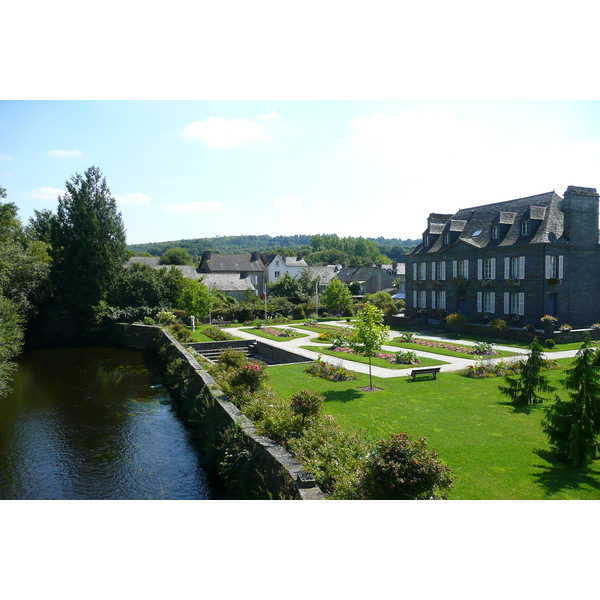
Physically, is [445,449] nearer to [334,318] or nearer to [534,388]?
[534,388]

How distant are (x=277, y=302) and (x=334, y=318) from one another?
20.9ft

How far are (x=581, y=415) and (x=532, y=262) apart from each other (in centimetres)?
2397

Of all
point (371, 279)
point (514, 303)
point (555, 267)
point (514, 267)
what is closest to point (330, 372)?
point (514, 303)

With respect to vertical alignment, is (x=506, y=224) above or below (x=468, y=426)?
above

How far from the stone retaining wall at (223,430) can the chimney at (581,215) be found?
26560 mm

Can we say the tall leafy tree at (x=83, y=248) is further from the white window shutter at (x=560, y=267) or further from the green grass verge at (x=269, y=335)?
the white window shutter at (x=560, y=267)

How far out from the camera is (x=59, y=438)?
50.9 feet

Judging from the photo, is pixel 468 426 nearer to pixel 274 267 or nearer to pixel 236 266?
pixel 236 266

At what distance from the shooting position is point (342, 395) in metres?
16.1

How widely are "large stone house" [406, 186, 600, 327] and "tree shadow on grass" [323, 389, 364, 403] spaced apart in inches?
766

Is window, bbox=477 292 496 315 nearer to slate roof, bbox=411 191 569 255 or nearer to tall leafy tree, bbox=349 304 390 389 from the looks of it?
slate roof, bbox=411 191 569 255

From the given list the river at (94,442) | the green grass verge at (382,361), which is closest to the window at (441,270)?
the green grass verge at (382,361)

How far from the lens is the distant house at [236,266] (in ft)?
242

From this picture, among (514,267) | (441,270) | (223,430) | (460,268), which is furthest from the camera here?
(441,270)
